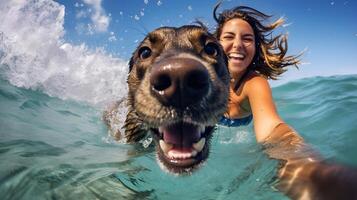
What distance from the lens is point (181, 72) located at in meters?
2.88

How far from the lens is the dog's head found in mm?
3023

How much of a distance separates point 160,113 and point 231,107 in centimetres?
399

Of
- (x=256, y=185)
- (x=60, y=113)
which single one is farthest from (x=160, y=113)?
(x=60, y=113)

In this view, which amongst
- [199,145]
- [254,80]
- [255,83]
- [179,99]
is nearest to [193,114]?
[179,99]

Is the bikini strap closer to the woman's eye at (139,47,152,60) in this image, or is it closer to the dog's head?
the dog's head

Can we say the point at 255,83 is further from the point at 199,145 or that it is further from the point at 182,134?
the point at 182,134

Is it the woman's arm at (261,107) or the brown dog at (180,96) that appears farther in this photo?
the woman's arm at (261,107)

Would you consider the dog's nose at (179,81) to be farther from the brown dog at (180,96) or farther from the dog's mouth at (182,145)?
the dog's mouth at (182,145)

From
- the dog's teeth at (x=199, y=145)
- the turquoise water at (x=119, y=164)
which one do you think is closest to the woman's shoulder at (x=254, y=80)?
the turquoise water at (x=119, y=164)

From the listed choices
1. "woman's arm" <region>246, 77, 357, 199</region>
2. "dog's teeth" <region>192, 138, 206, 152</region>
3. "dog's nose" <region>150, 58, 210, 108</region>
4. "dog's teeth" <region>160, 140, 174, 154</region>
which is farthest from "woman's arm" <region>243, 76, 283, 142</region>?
"dog's nose" <region>150, 58, 210, 108</region>

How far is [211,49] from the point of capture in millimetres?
5023

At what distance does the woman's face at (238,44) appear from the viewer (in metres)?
6.91

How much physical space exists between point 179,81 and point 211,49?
7.18ft

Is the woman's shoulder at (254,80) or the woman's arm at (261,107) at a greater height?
the woman's shoulder at (254,80)
